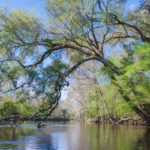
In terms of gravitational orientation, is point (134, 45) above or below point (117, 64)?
above

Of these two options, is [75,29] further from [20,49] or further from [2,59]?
[2,59]

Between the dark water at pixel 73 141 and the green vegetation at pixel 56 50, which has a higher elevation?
the green vegetation at pixel 56 50

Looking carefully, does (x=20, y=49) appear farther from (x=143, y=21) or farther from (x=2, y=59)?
(x=143, y=21)

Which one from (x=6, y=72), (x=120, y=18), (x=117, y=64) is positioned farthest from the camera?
(x=117, y=64)

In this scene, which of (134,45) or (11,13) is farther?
(134,45)

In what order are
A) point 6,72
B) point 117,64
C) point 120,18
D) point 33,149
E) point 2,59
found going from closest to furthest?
point 33,149 → point 6,72 → point 2,59 → point 120,18 → point 117,64

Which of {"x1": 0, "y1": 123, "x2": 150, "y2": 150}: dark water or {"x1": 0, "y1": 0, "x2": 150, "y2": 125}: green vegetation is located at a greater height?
{"x1": 0, "y1": 0, "x2": 150, "y2": 125}: green vegetation

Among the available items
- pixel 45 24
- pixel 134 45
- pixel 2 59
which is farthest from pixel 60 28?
pixel 134 45

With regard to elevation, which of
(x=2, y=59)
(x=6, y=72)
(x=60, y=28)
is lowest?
(x=6, y=72)

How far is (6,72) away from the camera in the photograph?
10.3m

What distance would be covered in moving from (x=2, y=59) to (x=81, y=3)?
214 inches

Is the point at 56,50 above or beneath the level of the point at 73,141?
above

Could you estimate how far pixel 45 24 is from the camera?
12000 millimetres

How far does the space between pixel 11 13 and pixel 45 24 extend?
2.02 meters
